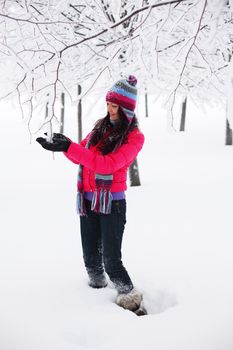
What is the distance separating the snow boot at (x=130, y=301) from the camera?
9.73 ft

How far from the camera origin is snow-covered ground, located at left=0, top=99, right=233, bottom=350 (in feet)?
8.45

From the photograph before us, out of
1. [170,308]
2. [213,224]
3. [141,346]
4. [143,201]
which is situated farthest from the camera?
[143,201]

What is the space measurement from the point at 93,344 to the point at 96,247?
89cm

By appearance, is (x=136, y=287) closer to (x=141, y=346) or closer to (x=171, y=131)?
(x=141, y=346)

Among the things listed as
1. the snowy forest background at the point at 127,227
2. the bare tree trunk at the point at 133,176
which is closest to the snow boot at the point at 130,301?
the snowy forest background at the point at 127,227

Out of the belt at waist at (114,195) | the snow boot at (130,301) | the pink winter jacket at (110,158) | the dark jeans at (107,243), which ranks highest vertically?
the pink winter jacket at (110,158)

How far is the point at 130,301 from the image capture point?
117 inches

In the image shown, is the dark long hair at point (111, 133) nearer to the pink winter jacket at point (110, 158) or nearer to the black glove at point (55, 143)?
the pink winter jacket at point (110, 158)

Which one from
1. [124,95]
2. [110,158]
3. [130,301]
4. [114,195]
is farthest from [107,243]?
[124,95]

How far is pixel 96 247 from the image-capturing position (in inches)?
125

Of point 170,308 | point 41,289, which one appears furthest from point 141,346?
point 41,289

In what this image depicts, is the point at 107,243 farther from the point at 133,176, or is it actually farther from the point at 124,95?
the point at 133,176

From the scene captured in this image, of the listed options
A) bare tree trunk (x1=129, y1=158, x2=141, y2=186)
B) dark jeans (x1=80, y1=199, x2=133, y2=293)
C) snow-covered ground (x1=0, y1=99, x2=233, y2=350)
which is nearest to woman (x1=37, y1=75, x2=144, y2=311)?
dark jeans (x1=80, y1=199, x2=133, y2=293)

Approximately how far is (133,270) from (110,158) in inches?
59.1
